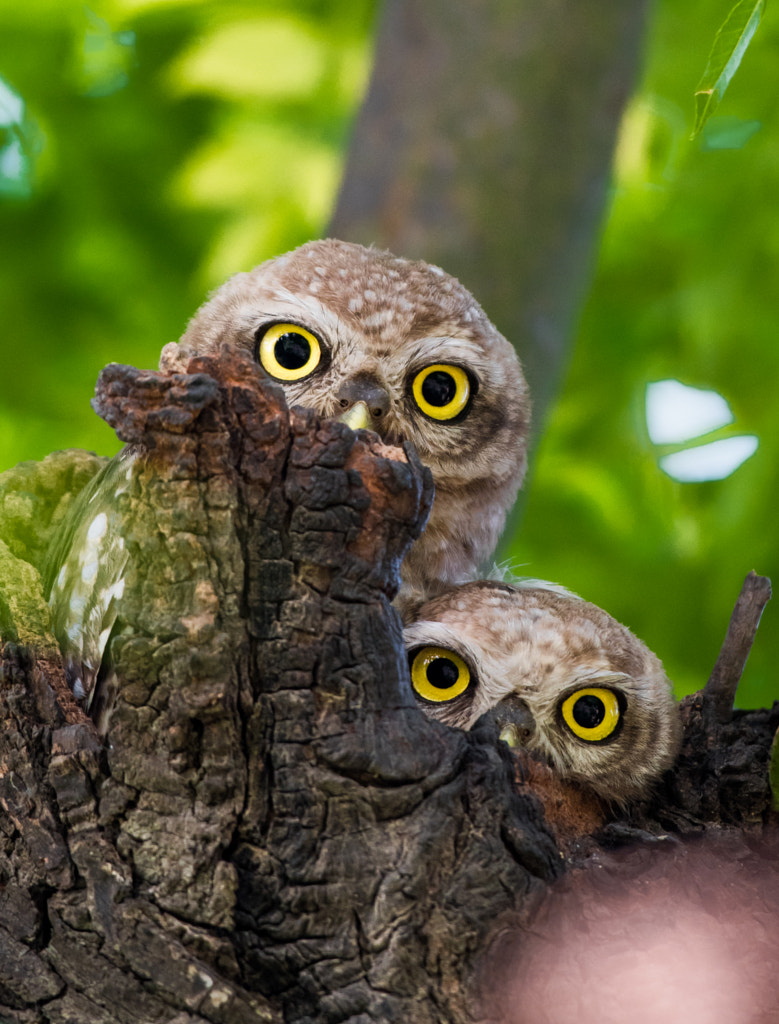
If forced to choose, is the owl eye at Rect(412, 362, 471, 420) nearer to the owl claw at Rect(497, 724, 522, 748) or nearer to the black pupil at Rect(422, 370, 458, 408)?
the black pupil at Rect(422, 370, 458, 408)

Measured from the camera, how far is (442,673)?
1.90m

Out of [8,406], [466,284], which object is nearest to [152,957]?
[466,284]

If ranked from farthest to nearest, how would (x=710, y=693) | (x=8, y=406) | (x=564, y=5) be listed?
(x=8, y=406)
(x=564, y=5)
(x=710, y=693)

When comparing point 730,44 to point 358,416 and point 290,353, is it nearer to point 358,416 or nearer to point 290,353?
point 358,416

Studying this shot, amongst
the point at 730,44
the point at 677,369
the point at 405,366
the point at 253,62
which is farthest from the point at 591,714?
the point at 253,62

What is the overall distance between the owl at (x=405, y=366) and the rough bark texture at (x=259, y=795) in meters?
0.54

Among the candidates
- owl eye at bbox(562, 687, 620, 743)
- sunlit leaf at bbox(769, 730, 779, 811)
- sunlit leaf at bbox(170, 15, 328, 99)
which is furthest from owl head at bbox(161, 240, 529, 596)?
sunlit leaf at bbox(170, 15, 328, 99)

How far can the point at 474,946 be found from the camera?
131 centimetres

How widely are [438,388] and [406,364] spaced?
9 cm

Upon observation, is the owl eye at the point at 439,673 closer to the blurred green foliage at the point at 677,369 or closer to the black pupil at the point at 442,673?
the black pupil at the point at 442,673

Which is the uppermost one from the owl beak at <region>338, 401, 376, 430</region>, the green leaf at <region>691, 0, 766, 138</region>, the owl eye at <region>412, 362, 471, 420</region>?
the green leaf at <region>691, 0, 766, 138</region>

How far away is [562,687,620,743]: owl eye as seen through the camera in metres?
1.91

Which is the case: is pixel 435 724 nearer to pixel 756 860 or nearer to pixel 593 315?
pixel 756 860

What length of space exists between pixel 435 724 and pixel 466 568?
3.23ft
